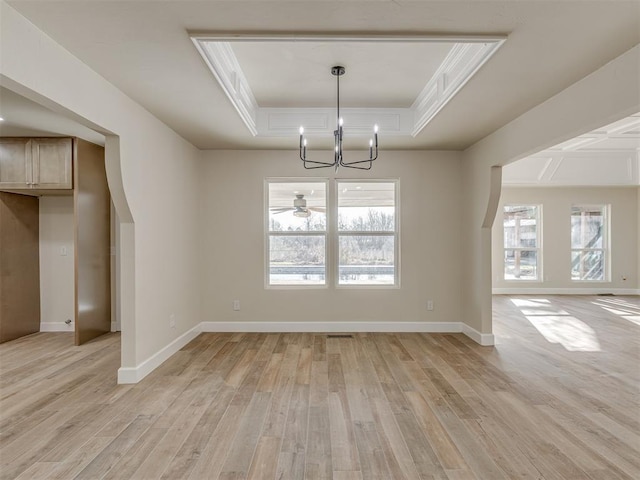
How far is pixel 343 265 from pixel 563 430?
3038mm

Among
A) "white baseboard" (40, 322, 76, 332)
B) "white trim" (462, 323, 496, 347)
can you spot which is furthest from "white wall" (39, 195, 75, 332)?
"white trim" (462, 323, 496, 347)

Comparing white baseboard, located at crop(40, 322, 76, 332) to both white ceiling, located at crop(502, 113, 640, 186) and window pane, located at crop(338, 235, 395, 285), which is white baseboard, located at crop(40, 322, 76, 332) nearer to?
window pane, located at crop(338, 235, 395, 285)

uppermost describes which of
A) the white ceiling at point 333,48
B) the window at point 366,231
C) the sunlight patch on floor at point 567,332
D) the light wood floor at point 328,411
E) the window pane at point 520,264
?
the white ceiling at point 333,48

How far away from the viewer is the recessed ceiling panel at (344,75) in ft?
9.21

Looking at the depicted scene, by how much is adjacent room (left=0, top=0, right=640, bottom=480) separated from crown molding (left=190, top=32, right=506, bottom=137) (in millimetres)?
26

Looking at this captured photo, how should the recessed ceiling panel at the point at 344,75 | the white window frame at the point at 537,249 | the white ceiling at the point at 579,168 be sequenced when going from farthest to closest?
the white window frame at the point at 537,249 < the white ceiling at the point at 579,168 < the recessed ceiling panel at the point at 344,75

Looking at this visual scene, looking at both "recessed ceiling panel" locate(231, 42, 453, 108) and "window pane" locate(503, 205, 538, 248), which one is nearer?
"recessed ceiling panel" locate(231, 42, 453, 108)

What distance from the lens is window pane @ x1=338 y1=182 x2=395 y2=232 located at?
194 inches

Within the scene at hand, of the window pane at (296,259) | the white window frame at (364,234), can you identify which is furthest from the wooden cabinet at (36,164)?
the white window frame at (364,234)

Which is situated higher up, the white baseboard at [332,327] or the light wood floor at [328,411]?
Answer: the white baseboard at [332,327]

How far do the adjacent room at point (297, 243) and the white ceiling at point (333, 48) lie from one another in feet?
0.06

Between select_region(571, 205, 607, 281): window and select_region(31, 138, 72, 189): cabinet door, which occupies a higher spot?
select_region(31, 138, 72, 189): cabinet door

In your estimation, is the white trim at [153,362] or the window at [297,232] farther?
the window at [297,232]

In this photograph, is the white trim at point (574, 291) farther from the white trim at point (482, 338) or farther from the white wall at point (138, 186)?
the white wall at point (138, 186)
